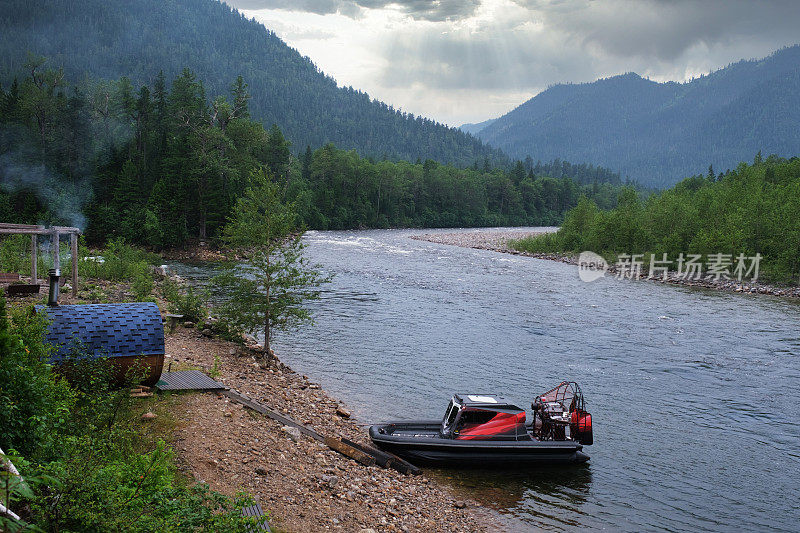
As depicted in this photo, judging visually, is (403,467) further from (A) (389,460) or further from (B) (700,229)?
(B) (700,229)

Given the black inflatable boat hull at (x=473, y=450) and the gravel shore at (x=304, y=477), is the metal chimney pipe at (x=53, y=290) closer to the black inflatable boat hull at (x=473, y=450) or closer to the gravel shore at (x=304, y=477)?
the gravel shore at (x=304, y=477)

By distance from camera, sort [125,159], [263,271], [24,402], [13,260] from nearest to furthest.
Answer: [24,402] → [263,271] → [13,260] → [125,159]

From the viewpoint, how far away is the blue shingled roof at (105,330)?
1262 centimetres

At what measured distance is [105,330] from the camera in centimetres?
1320

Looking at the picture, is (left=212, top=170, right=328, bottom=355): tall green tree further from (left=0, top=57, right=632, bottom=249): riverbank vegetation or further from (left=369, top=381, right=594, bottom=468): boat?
(left=0, top=57, right=632, bottom=249): riverbank vegetation

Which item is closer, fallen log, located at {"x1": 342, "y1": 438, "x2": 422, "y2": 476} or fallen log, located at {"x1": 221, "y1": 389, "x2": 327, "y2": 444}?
fallen log, located at {"x1": 342, "y1": 438, "x2": 422, "y2": 476}

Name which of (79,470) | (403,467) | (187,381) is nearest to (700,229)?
(403,467)

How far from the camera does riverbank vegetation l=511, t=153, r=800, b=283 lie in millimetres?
56344

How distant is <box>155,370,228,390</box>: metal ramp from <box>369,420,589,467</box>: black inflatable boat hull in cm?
448

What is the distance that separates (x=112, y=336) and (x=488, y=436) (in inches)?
392

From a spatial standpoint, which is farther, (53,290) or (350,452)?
(53,290)

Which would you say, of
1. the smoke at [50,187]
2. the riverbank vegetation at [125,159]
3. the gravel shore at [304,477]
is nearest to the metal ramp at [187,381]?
the gravel shore at [304,477]

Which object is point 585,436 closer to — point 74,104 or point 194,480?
point 194,480

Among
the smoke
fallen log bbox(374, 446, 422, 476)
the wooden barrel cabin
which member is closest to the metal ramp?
the wooden barrel cabin
